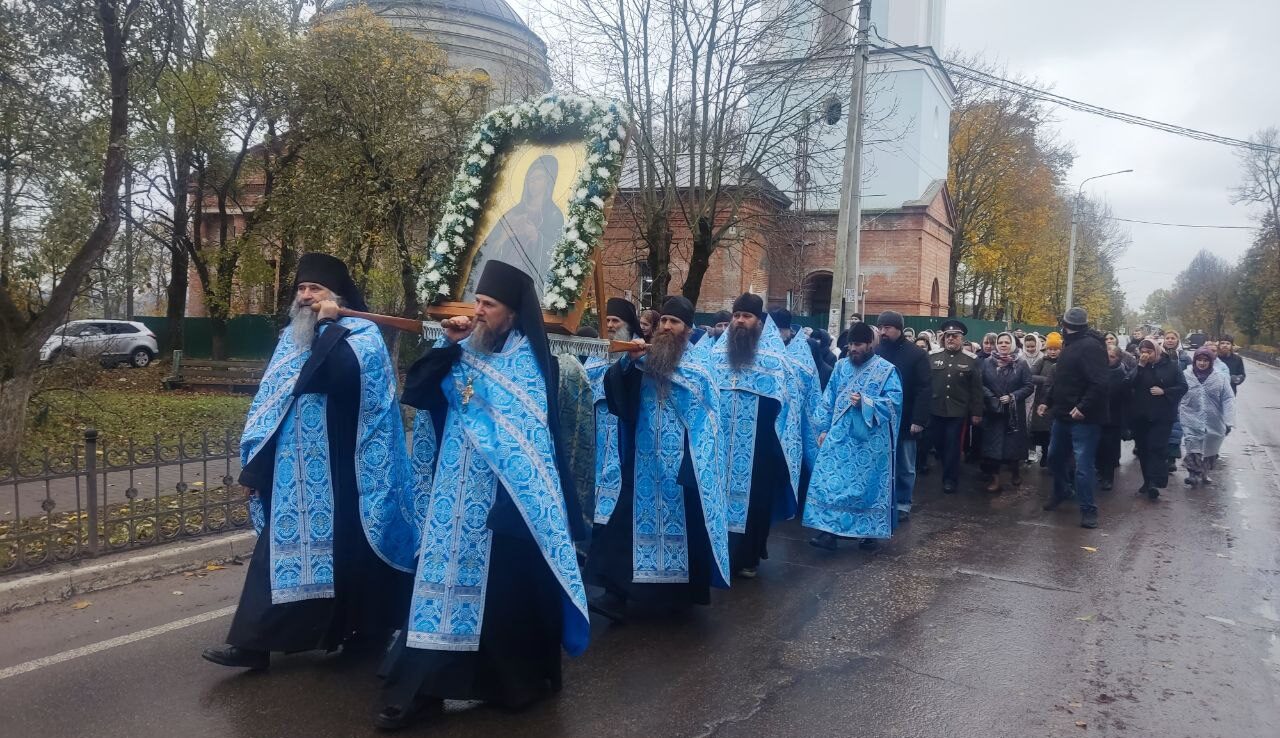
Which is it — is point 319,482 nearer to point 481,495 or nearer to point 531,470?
point 481,495

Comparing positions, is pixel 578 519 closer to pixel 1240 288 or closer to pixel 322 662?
pixel 322 662

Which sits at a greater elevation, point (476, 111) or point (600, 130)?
point (476, 111)

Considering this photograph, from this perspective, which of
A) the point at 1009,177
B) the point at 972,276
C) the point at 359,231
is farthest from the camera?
the point at 972,276

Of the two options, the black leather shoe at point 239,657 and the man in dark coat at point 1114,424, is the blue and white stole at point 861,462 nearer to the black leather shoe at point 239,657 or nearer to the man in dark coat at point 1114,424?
the man in dark coat at point 1114,424

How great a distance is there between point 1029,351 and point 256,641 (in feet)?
33.6

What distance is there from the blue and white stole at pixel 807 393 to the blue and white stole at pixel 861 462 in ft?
0.52

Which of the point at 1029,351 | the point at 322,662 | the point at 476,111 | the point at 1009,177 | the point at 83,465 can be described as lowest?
the point at 322,662

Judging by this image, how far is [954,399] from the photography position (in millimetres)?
9961

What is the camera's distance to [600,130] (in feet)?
19.6

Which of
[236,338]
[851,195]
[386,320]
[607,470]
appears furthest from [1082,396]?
[236,338]

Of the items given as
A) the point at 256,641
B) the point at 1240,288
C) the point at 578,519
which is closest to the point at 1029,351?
the point at 578,519

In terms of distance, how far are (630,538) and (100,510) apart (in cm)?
436

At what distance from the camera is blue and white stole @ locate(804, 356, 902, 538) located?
7188 millimetres

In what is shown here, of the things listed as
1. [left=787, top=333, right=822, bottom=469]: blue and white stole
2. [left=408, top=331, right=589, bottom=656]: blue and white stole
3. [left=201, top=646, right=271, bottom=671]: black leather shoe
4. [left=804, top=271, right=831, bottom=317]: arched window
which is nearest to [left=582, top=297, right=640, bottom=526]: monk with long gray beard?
[left=408, top=331, right=589, bottom=656]: blue and white stole
